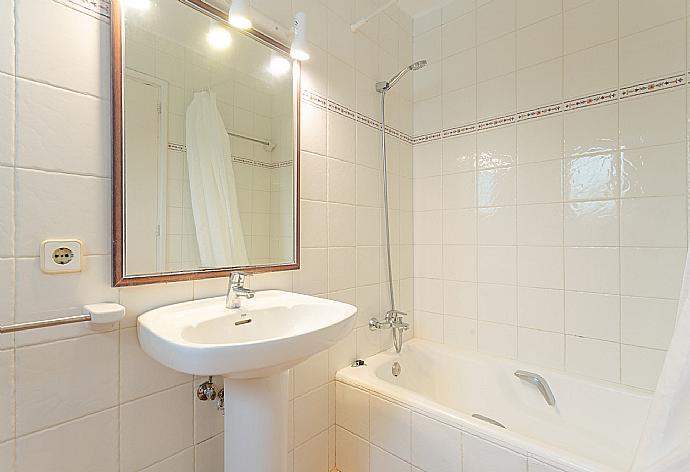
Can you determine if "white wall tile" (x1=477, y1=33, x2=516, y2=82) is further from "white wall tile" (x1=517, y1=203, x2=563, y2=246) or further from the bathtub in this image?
the bathtub

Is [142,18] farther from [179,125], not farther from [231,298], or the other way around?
[231,298]

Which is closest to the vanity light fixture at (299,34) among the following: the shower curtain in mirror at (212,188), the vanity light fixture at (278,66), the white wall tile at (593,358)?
the vanity light fixture at (278,66)

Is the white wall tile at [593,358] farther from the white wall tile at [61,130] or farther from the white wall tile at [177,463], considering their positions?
the white wall tile at [61,130]

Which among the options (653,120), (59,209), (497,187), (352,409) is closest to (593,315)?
(497,187)

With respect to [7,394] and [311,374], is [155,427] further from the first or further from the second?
[311,374]

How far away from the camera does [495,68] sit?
1.85 m

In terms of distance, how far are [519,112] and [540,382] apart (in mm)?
1346

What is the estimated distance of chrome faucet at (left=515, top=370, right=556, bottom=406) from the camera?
1.59 meters

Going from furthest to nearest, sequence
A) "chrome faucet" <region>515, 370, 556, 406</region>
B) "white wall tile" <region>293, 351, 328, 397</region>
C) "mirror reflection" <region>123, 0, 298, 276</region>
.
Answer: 1. "chrome faucet" <region>515, 370, 556, 406</region>
2. "white wall tile" <region>293, 351, 328, 397</region>
3. "mirror reflection" <region>123, 0, 298, 276</region>

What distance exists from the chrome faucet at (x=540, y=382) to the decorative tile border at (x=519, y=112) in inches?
50.3

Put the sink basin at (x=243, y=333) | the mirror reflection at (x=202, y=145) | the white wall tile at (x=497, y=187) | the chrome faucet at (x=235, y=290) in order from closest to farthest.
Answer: the sink basin at (x=243, y=333)
the mirror reflection at (x=202, y=145)
the chrome faucet at (x=235, y=290)
the white wall tile at (x=497, y=187)

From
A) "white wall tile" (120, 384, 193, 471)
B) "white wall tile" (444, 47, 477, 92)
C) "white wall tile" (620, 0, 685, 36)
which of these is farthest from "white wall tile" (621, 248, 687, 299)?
"white wall tile" (120, 384, 193, 471)

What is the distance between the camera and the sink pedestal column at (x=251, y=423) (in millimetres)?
1009

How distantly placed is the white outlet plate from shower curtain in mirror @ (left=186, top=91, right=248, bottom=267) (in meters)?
0.34
